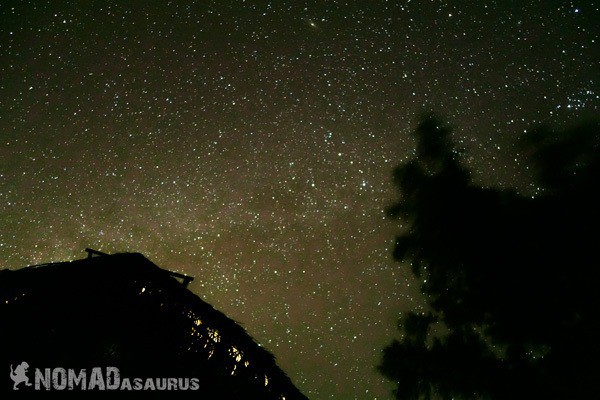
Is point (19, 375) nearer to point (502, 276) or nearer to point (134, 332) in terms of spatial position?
point (134, 332)

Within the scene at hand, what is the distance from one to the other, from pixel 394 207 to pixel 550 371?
4.96 meters

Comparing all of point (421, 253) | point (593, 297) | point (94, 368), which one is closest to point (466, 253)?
point (421, 253)

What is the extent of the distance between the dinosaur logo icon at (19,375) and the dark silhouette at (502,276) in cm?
852

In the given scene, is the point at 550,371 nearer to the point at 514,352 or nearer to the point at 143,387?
the point at 514,352

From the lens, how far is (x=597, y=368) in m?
8.07

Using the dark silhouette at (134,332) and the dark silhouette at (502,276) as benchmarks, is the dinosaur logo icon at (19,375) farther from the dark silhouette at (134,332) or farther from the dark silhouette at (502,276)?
the dark silhouette at (502,276)

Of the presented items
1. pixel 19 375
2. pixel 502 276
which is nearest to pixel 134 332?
pixel 19 375

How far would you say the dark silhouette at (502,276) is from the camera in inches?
342

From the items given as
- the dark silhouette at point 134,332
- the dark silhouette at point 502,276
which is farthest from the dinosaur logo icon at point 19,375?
the dark silhouette at point 502,276

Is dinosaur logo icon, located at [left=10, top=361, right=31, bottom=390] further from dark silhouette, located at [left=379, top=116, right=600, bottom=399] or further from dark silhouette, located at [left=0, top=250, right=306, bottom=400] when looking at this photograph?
dark silhouette, located at [left=379, top=116, right=600, bottom=399]

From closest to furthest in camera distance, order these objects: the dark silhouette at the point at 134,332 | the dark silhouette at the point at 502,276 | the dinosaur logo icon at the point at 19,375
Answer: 1. the dinosaur logo icon at the point at 19,375
2. the dark silhouette at the point at 134,332
3. the dark silhouette at the point at 502,276

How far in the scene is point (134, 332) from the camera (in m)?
4.32

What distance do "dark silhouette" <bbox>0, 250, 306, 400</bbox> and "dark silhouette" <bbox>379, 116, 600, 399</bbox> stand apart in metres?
6.88

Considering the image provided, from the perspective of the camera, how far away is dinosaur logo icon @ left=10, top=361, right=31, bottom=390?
3887mm
